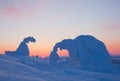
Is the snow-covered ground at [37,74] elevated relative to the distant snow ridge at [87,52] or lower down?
lower down

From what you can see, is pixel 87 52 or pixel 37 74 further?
pixel 87 52

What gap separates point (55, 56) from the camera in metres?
26.1

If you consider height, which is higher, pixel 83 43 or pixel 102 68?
pixel 83 43

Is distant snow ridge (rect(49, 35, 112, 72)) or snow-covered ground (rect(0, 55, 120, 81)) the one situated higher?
distant snow ridge (rect(49, 35, 112, 72))

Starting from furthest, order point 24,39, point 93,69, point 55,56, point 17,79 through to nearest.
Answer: point 24,39, point 55,56, point 93,69, point 17,79

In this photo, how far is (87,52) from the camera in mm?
24344

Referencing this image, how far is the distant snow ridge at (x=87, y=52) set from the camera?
23.3 metres

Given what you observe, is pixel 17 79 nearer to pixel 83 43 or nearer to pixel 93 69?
pixel 93 69

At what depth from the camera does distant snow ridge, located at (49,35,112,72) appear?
23.3 meters

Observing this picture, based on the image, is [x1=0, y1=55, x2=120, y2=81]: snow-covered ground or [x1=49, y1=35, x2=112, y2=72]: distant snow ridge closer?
[x1=0, y1=55, x2=120, y2=81]: snow-covered ground

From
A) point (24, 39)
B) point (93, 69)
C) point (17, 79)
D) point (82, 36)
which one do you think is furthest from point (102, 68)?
point (24, 39)

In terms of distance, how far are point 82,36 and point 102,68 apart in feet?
16.0

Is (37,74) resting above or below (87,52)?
below

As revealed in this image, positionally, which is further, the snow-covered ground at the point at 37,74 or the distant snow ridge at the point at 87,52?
the distant snow ridge at the point at 87,52
